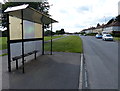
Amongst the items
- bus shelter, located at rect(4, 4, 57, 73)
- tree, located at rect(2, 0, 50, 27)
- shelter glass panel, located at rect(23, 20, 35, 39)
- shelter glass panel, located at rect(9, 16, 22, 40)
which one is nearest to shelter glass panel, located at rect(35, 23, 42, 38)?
bus shelter, located at rect(4, 4, 57, 73)

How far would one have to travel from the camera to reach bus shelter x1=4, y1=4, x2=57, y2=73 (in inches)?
203

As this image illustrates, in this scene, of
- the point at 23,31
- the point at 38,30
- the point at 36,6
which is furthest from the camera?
the point at 36,6

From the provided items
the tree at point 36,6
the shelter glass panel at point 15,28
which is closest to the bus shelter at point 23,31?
the shelter glass panel at point 15,28

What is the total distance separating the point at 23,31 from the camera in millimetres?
7223

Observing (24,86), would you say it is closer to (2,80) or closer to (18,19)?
(2,80)

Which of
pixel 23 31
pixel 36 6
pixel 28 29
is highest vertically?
pixel 36 6

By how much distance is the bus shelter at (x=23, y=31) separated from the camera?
5148 millimetres

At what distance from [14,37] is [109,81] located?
4.76 metres

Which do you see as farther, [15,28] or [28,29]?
[28,29]

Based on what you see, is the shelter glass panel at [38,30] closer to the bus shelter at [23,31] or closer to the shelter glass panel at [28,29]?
the bus shelter at [23,31]

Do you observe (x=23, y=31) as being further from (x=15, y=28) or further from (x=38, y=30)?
(x=38, y=30)

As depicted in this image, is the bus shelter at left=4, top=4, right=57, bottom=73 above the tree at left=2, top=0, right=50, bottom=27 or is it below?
below

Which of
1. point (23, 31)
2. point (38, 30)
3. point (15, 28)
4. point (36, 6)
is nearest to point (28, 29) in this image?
point (23, 31)

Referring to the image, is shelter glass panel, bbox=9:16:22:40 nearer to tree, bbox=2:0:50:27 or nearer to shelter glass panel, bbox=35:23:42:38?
shelter glass panel, bbox=35:23:42:38
